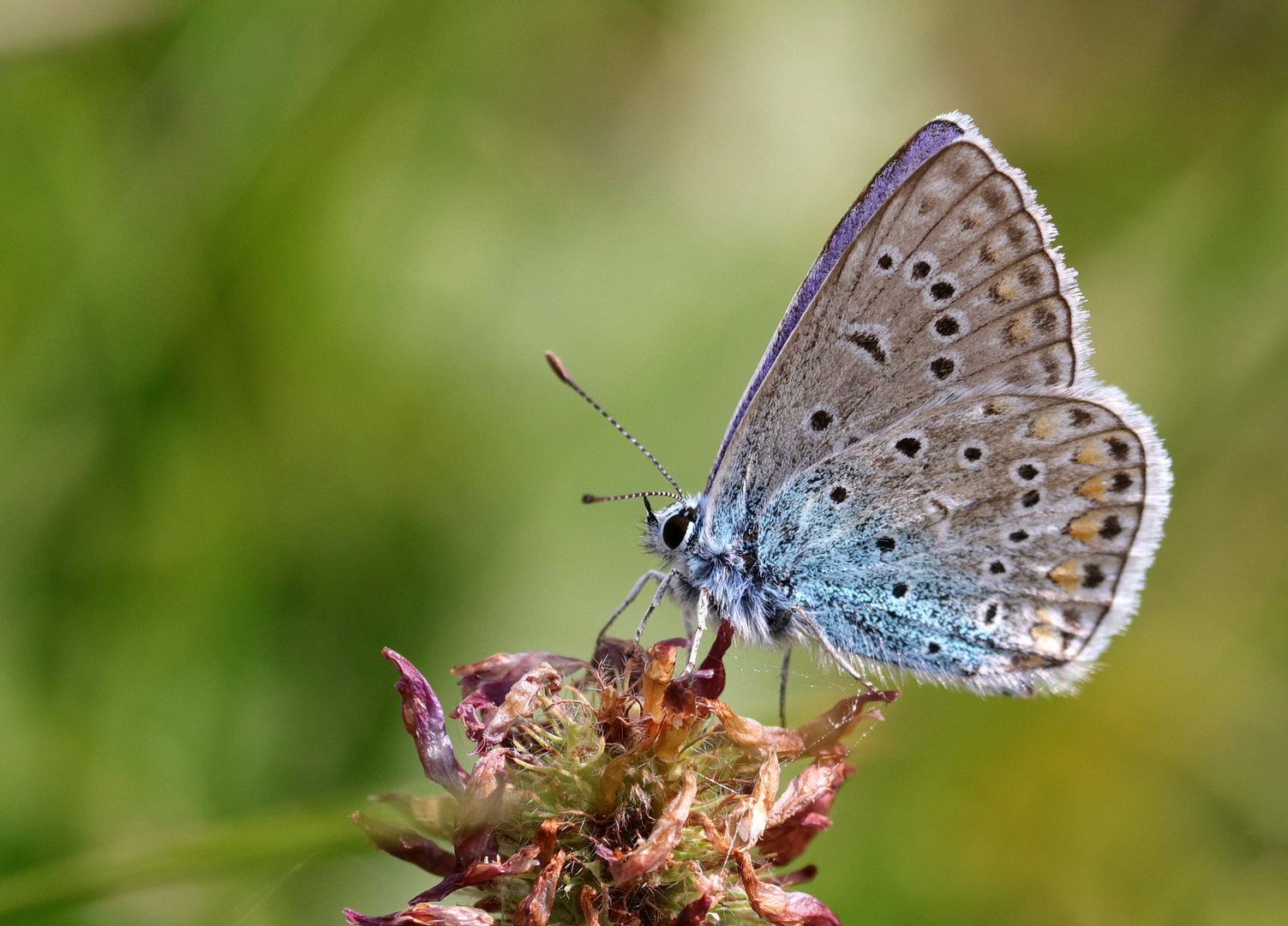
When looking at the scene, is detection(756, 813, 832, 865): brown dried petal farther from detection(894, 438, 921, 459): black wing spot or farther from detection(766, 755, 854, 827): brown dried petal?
detection(894, 438, 921, 459): black wing spot

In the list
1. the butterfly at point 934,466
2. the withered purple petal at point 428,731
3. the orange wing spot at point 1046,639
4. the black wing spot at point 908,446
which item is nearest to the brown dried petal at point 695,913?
the withered purple petal at point 428,731

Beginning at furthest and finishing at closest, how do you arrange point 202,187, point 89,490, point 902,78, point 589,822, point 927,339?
point 902,78, point 202,187, point 89,490, point 927,339, point 589,822

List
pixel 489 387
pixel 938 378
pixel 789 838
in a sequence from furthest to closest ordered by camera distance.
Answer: pixel 489 387, pixel 938 378, pixel 789 838

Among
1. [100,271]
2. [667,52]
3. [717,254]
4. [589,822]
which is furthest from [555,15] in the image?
[589,822]

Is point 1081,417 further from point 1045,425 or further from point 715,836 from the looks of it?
point 715,836

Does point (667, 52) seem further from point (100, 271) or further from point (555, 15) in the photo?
point (100, 271)

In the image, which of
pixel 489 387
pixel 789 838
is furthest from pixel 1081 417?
pixel 489 387

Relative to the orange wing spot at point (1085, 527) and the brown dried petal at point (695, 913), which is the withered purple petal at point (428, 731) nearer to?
the brown dried petal at point (695, 913)
